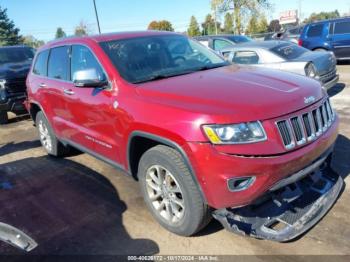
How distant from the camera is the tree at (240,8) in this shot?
33.8 m

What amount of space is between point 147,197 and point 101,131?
3.15ft

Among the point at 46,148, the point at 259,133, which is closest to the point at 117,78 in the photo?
the point at 259,133

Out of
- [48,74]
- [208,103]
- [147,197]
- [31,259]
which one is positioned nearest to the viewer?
[208,103]

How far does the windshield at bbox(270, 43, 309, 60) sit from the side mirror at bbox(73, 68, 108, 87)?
5.56 m

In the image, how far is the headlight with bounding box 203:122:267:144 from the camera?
2.76 m

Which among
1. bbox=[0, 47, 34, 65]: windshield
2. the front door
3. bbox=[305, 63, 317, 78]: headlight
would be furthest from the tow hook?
→ bbox=[0, 47, 34, 65]: windshield

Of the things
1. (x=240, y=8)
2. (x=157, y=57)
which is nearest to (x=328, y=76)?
(x=157, y=57)

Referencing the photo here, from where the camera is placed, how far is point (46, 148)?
616 cm

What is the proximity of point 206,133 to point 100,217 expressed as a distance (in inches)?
70.2

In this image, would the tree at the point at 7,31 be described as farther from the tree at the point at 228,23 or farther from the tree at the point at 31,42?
the tree at the point at 228,23

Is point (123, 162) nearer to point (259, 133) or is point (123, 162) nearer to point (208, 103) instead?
point (208, 103)

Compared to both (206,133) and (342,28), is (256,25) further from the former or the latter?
(206,133)

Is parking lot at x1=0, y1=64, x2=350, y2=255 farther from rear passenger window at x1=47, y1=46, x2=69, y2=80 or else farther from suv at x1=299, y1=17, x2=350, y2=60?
suv at x1=299, y1=17, x2=350, y2=60

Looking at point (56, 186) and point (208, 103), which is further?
point (56, 186)
